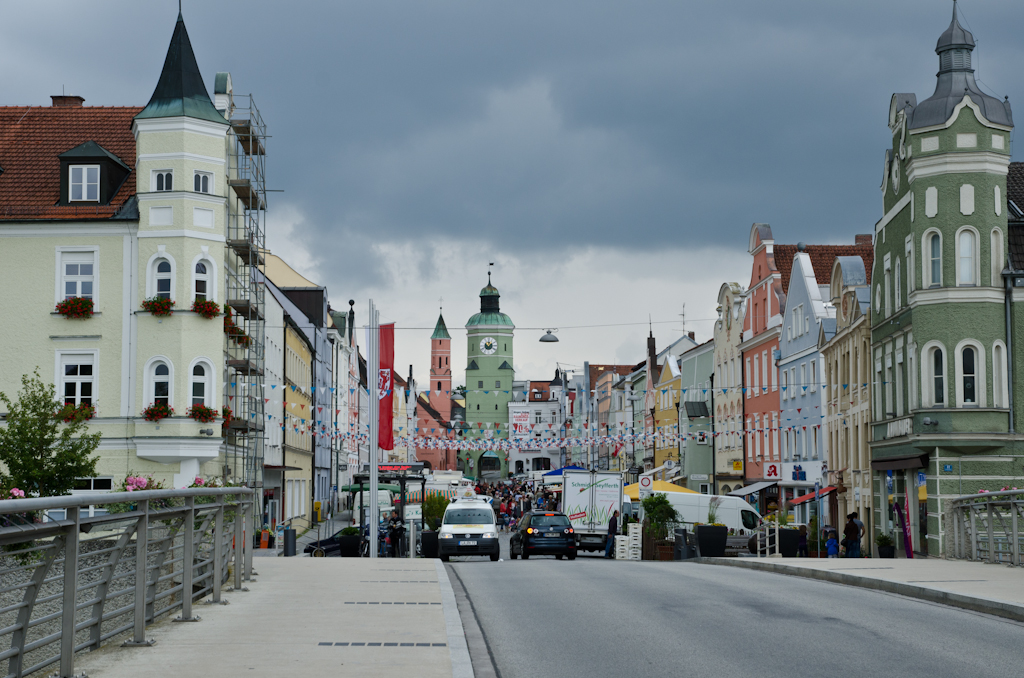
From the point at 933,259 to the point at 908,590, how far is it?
18037 millimetres

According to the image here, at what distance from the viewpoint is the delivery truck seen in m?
45.3

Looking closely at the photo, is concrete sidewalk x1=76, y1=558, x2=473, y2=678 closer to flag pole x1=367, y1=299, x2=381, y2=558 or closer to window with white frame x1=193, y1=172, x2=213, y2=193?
flag pole x1=367, y1=299, x2=381, y2=558

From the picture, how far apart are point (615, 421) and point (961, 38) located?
88750mm

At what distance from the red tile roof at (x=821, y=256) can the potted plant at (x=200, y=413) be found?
3062cm

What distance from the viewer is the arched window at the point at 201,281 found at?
36.9 metres

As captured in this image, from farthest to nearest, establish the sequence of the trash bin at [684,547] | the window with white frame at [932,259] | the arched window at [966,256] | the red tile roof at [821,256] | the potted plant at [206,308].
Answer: the red tile roof at [821,256] → the trash bin at [684,547] → the potted plant at [206,308] → the window with white frame at [932,259] → the arched window at [966,256]

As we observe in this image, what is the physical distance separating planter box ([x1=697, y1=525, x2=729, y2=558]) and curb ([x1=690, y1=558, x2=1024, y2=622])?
777 cm

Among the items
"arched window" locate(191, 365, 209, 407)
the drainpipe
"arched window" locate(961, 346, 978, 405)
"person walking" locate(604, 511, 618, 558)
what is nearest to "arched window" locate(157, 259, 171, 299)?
"arched window" locate(191, 365, 209, 407)

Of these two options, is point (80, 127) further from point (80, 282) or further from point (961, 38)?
point (961, 38)

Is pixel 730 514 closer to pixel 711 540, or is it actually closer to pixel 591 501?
pixel 591 501

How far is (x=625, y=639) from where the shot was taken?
39.6ft

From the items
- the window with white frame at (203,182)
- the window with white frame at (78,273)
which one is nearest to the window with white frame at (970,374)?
the window with white frame at (203,182)

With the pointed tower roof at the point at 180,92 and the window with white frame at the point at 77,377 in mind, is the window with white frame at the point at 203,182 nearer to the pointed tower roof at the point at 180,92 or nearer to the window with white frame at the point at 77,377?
the pointed tower roof at the point at 180,92

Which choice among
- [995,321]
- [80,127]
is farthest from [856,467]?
[80,127]
